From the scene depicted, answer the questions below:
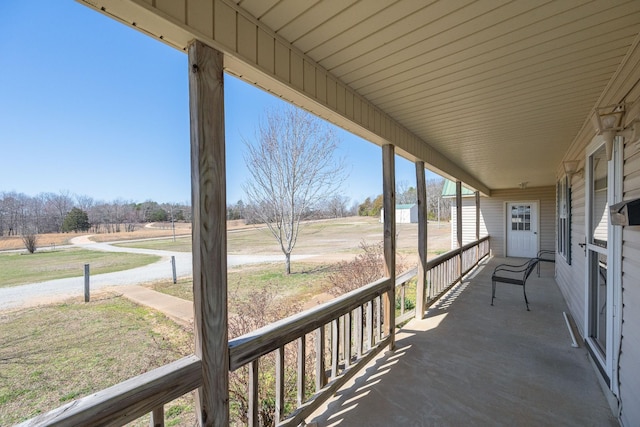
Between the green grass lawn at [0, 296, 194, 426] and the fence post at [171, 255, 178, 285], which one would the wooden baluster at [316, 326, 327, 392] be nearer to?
the green grass lawn at [0, 296, 194, 426]

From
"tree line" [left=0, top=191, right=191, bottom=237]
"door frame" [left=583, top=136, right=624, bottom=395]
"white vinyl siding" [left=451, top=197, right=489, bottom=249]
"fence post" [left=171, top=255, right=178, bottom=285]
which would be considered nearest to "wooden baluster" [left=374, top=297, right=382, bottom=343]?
"door frame" [left=583, top=136, right=624, bottom=395]

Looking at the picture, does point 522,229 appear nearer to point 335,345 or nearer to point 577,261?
point 577,261

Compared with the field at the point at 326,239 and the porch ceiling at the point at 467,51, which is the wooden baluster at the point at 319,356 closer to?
the porch ceiling at the point at 467,51

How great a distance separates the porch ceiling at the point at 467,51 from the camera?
4.42ft

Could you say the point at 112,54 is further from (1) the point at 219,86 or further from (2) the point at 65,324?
(2) the point at 65,324

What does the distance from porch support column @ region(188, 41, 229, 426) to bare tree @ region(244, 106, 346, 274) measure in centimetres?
573

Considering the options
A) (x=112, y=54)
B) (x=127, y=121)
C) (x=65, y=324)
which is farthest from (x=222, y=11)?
(x=65, y=324)

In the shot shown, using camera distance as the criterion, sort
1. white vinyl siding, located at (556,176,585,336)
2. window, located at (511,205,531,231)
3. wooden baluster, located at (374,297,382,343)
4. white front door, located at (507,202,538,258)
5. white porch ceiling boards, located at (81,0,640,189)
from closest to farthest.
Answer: white porch ceiling boards, located at (81,0,640,189), wooden baluster, located at (374,297,382,343), white vinyl siding, located at (556,176,585,336), white front door, located at (507,202,538,258), window, located at (511,205,531,231)

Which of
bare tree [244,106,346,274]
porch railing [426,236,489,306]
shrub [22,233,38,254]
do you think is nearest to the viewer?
shrub [22,233,38,254]

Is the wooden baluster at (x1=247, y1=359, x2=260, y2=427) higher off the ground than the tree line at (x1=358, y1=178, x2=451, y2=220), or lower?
lower

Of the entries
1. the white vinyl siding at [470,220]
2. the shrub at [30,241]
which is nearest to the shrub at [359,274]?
the shrub at [30,241]

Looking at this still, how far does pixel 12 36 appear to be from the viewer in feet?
3.84

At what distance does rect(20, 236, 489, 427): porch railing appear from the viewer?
952 millimetres

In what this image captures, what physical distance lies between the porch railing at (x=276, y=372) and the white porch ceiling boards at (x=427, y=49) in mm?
1359
